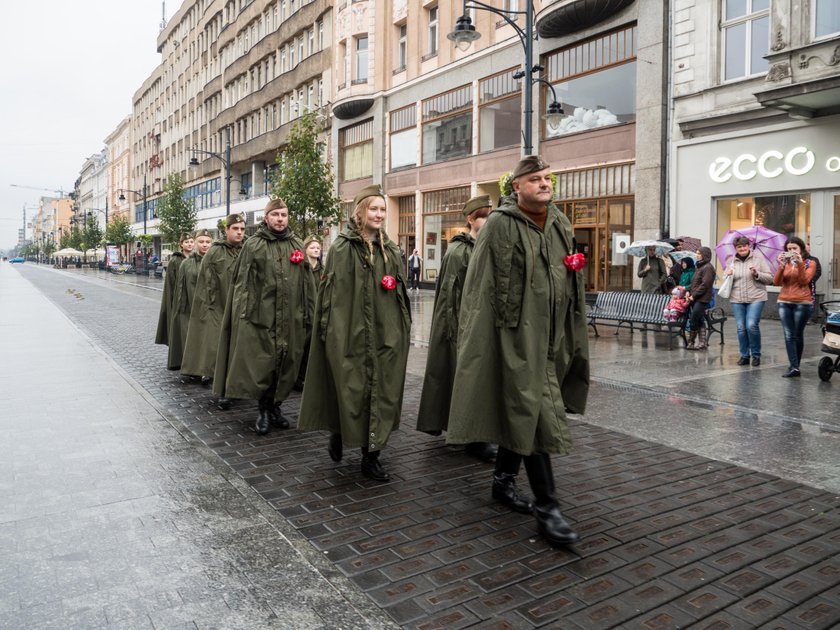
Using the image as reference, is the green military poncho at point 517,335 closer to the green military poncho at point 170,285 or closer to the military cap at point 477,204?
the military cap at point 477,204

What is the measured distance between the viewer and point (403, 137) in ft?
103

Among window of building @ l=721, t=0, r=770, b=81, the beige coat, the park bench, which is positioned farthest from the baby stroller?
window of building @ l=721, t=0, r=770, b=81

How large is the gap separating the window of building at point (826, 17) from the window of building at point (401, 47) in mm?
19251

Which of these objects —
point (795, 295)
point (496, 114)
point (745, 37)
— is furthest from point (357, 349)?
point (496, 114)

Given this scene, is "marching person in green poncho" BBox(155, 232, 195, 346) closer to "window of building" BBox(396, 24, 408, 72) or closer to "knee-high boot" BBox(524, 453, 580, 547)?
"knee-high boot" BBox(524, 453, 580, 547)

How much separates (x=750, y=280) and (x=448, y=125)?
19741 mm

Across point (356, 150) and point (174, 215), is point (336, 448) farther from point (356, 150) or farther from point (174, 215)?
point (174, 215)

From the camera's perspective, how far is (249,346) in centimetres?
609

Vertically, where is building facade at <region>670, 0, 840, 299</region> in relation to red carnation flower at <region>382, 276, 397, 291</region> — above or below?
above

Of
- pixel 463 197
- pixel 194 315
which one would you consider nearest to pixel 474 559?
pixel 194 315

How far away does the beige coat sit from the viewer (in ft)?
33.7

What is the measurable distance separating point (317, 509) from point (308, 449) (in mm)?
1423

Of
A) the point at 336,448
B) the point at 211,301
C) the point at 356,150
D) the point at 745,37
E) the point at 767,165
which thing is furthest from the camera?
the point at 356,150

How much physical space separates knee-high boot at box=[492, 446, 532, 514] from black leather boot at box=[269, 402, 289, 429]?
2.58 metres
